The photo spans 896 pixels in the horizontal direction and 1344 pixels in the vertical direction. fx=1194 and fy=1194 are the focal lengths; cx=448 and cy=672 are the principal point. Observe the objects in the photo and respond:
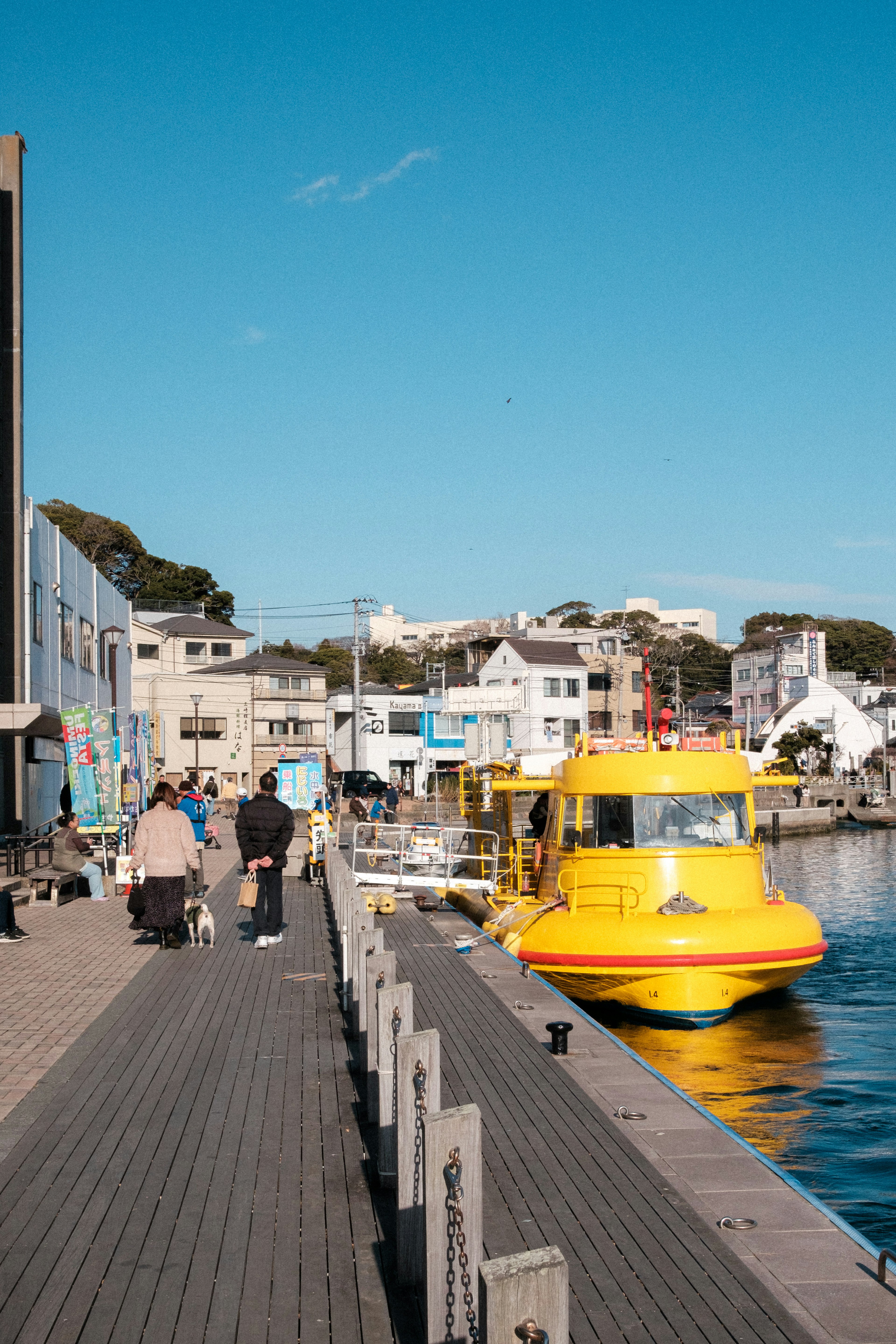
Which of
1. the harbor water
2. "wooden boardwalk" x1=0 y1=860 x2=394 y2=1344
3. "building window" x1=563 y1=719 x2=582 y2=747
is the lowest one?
the harbor water

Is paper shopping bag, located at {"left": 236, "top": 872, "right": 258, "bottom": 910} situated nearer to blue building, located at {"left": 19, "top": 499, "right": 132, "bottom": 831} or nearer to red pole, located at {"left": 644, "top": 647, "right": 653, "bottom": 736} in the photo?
red pole, located at {"left": 644, "top": 647, "right": 653, "bottom": 736}

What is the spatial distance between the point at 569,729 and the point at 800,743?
14.8 meters

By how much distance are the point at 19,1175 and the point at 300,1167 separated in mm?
1447

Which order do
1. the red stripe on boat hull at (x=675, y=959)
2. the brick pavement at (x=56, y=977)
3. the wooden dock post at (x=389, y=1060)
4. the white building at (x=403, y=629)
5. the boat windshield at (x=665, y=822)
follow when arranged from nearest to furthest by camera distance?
1. the wooden dock post at (x=389, y=1060)
2. the brick pavement at (x=56, y=977)
3. the red stripe on boat hull at (x=675, y=959)
4. the boat windshield at (x=665, y=822)
5. the white building at (x=403, y=629)

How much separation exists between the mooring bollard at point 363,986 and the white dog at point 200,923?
4694mm

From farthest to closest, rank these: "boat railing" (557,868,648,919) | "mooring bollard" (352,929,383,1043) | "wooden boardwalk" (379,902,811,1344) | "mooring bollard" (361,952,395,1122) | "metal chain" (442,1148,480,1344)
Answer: "boat railing" (557,868,648,919)
"mooring bollard" (352,929,383,1043)
"mooring bollard" (361,952,395,1122)
"wooden boardwalk" (379,902,811,1344)
"metal chain" (442,1148,480,1344)

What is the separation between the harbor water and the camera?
9.02 metres

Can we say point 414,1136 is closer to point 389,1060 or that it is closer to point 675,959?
point 389,1060

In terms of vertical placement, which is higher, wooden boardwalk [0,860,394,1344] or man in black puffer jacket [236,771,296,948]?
man in black puffer jacket [236,771,296,948]

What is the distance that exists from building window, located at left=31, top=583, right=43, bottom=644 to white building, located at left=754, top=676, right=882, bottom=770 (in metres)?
57.7

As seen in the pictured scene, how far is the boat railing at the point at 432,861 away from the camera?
17.4 m

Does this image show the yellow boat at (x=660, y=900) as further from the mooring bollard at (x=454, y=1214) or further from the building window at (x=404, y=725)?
the building window at (x=404, y=725)

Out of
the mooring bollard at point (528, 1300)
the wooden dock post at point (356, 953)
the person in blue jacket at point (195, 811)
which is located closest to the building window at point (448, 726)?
the person in blue jacket at point (195, 811)

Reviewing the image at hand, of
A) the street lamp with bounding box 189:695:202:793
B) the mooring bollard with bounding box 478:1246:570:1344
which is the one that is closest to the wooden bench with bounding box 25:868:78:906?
the mooring bollard with bounding box 478:1246:570:1344
